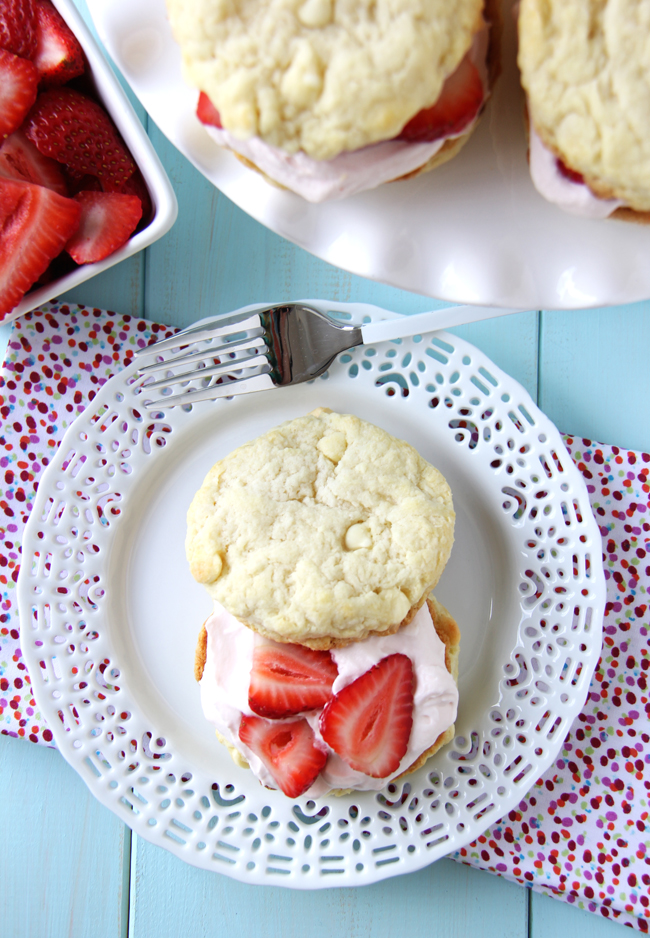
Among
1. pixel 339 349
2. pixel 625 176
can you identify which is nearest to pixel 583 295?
pixel 625 176

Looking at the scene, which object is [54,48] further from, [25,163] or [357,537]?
[357,537]

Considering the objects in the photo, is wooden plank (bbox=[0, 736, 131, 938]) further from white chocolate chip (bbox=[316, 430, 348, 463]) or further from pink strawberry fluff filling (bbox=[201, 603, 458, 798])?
white chocolate chip (bbox=[316, 430, 348, 463])

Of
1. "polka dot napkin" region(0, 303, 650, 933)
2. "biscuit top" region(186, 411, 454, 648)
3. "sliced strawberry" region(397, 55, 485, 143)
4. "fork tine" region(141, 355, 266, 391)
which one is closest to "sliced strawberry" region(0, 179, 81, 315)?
"polka dot napkin" region(0, 303, 650, 933)

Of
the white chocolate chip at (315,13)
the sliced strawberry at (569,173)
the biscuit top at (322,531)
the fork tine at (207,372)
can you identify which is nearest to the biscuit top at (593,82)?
the sliced strawberry at (569,173)

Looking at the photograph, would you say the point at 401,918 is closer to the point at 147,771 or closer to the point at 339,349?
the point at 147,771

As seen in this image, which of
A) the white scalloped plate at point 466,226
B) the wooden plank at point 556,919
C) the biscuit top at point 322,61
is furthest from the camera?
the wooden plank at point 556,919

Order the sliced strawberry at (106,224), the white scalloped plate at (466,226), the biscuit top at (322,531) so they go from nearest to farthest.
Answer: the white scalloped plate at (466,226)
the biscuit top at (322,531)
the sliced strawberry at (106,224)

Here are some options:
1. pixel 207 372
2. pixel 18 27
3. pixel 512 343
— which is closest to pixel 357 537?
pixel 207 372

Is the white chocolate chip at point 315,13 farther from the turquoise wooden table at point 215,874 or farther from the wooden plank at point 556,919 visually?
the wooden plank at point 556,919
